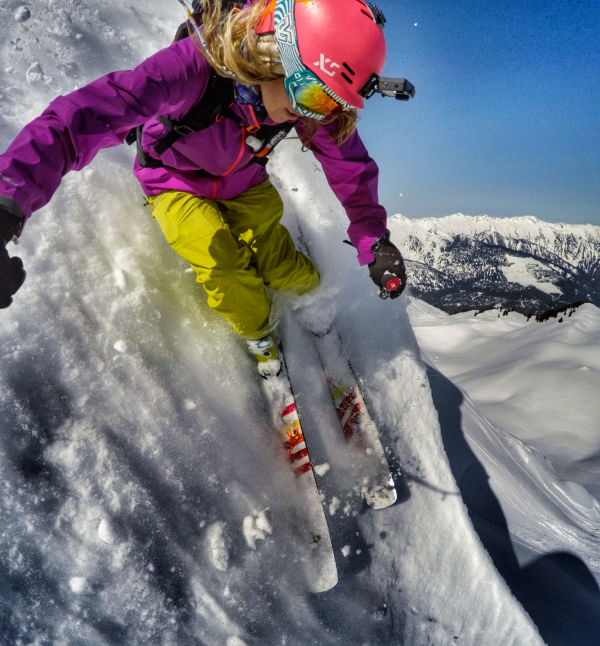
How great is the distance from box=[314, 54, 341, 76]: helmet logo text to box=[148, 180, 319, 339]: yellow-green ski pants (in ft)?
2.88

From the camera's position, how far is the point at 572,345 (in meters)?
9.25

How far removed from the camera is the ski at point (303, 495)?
1.98m

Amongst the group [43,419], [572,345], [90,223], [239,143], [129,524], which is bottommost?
[572,345]

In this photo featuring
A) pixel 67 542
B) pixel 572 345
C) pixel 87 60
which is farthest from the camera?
pixel 572 345

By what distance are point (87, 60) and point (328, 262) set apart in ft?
7.42

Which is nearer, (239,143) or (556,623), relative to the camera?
(239,143)

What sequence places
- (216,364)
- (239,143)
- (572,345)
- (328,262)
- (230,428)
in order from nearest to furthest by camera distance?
(239,143), (230,428), (216,364), (328,262), (572,345)

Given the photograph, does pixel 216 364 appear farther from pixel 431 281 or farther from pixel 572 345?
pixel 431 281

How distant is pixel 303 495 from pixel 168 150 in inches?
76.3

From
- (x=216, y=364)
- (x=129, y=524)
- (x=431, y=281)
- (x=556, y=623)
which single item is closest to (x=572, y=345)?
(x=556, y=623)

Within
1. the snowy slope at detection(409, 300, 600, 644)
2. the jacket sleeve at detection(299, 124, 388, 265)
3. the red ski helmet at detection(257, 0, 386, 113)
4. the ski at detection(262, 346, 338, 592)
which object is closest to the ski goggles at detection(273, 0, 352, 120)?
the red ski helmet at detection(257, 0, 386, 113)

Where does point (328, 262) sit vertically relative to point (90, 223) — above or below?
below

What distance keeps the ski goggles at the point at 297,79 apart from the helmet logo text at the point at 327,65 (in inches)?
1.4

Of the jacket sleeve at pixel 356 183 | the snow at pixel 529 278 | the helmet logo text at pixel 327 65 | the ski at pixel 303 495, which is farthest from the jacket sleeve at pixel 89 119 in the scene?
the snow at pixel 529 278
